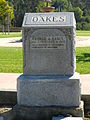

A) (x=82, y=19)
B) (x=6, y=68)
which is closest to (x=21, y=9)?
(x=82, y=19)

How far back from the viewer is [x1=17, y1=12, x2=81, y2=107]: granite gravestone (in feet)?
18.1

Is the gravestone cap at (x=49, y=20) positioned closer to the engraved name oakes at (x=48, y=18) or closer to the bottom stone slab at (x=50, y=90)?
the engraved name oakes at (x=48, y=18)

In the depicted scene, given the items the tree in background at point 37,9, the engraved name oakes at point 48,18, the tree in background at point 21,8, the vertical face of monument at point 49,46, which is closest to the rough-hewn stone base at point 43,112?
the vertical face of monument at point 49,46

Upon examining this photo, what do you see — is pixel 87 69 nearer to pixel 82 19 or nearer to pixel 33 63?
pixel 33 63

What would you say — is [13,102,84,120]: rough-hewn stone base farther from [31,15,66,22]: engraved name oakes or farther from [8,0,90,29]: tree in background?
[8,0,90,29]: tree in background

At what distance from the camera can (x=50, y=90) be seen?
557 centimetres

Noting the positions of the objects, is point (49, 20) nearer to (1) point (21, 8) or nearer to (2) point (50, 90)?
(2) point (50, 90)

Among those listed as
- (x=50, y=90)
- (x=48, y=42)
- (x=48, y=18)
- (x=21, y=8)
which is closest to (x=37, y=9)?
(x=21, y=8)

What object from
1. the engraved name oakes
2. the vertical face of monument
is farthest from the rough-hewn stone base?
the engraved name oakes

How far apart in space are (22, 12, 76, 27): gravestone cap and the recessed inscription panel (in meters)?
0.24

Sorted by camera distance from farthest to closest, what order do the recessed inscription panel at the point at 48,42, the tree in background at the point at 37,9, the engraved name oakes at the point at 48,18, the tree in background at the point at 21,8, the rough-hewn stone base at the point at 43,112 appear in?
1. the tree in background at the point at 37,9
2. the tree in background at the point at 21,8
3. the engraved name oakes at the point at 48,18
4. the recessed inscription panel at the point at 48,42
5. the rough-hewn stone base at the point at 43,112

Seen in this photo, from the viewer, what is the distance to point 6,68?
37.0 ft

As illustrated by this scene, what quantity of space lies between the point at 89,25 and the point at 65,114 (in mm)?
58092

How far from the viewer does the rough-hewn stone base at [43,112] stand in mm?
5457
